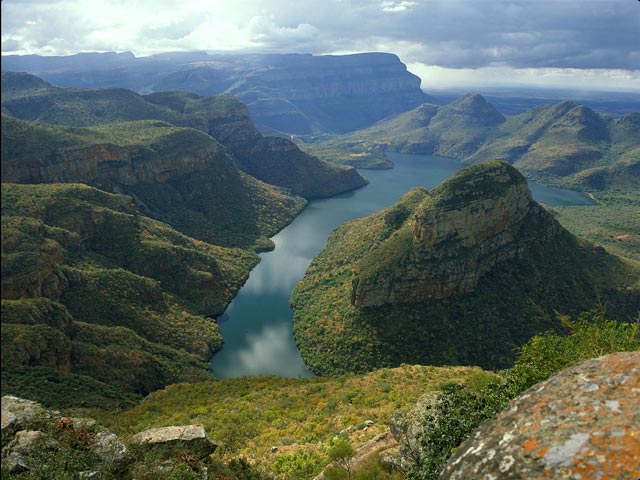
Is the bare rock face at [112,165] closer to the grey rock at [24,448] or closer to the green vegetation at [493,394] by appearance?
the grey rock at [24,448]

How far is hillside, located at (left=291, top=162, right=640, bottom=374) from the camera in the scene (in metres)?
58.0

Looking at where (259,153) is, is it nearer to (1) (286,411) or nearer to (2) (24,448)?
(1) (286,411)

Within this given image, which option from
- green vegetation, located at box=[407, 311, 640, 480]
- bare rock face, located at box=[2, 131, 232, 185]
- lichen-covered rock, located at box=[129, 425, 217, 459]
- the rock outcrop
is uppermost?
green vegetation, located at box=[407, 311, 640, 480]

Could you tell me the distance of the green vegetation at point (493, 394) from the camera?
13.0 metres

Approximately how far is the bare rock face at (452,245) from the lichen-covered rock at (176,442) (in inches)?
1762

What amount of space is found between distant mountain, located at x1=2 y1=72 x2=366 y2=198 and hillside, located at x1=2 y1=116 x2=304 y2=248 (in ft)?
84.0

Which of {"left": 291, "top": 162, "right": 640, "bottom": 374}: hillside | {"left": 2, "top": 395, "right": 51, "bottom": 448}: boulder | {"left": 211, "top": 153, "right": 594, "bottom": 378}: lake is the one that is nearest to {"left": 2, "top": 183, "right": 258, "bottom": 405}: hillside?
{"left": 211, "top": 153, "right": 594, "bottom": 378}: lake

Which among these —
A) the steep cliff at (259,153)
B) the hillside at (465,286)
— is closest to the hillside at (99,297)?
the hillside at (465,286)

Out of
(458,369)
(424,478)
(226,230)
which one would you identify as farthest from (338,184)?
(424,478)

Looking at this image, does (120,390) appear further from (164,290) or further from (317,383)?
(164,290)

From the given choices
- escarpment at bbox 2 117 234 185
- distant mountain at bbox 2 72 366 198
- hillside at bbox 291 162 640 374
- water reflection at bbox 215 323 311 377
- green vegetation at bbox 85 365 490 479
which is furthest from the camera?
distant mountain at bbox 2 72 366 198

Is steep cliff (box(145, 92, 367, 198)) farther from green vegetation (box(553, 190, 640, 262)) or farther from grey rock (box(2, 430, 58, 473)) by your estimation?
grey rock (box(2, 430, 58, 473))

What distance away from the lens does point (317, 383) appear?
4462cm

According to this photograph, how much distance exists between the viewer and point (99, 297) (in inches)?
2274
